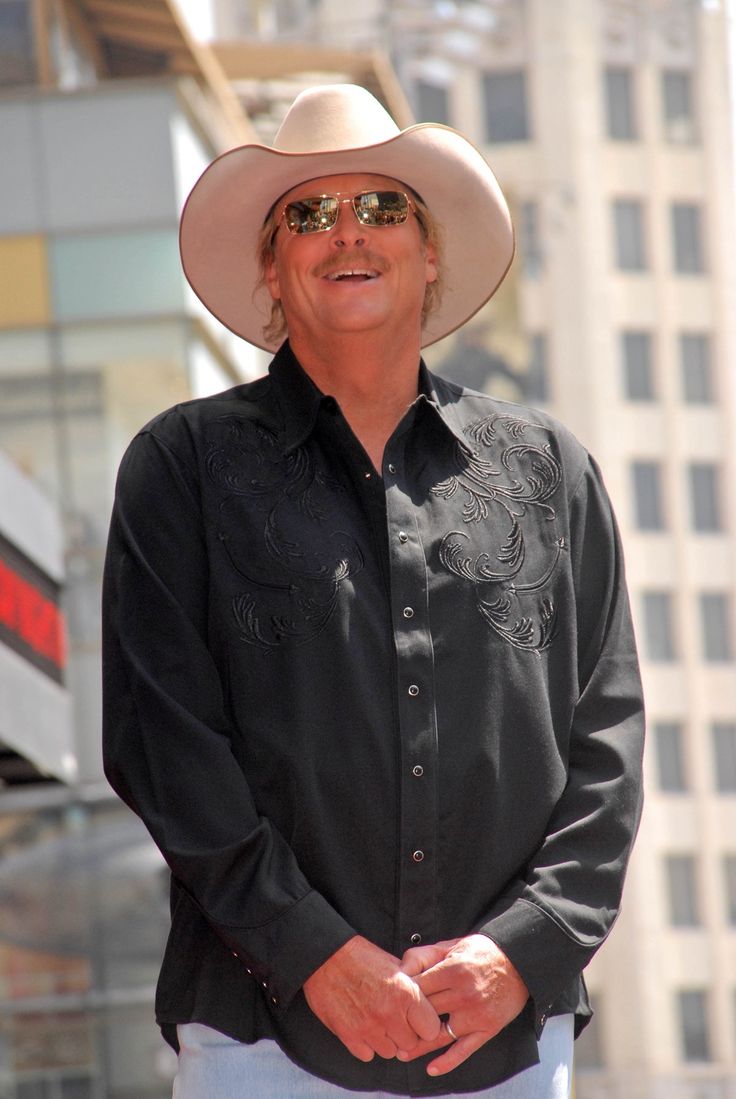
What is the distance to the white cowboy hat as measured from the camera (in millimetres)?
2801

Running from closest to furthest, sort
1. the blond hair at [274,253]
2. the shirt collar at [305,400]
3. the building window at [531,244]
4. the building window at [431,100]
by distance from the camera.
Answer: the shirt collar at [305,400]
the blond hair at [274,253]
the building window at [531,244]
the building window at [431,100]

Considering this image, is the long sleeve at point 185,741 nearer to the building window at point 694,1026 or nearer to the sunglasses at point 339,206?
the sunglasses at point 339,206

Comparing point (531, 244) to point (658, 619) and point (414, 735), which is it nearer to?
point (658, 619)

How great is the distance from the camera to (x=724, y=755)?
184 ft

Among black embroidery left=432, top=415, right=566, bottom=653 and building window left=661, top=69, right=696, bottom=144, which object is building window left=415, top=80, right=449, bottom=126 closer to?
building window left=661, top=69, right=696, bottom=144

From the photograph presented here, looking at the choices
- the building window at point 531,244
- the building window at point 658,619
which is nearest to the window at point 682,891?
the building window at point 658,619

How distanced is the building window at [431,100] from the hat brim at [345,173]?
59.1 metres

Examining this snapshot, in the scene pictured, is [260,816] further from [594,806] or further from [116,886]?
[116,886]

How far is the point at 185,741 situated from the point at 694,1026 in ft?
181

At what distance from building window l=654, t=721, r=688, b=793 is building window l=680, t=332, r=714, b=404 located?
36.0 ft

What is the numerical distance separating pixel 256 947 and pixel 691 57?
204 feet

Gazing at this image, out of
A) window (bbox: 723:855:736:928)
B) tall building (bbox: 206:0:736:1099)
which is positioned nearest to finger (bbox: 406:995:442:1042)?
tall building (bbox: 206:0:736:1099)

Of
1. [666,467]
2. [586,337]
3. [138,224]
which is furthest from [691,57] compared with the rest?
[138,224]

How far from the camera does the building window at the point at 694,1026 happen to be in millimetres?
54719
